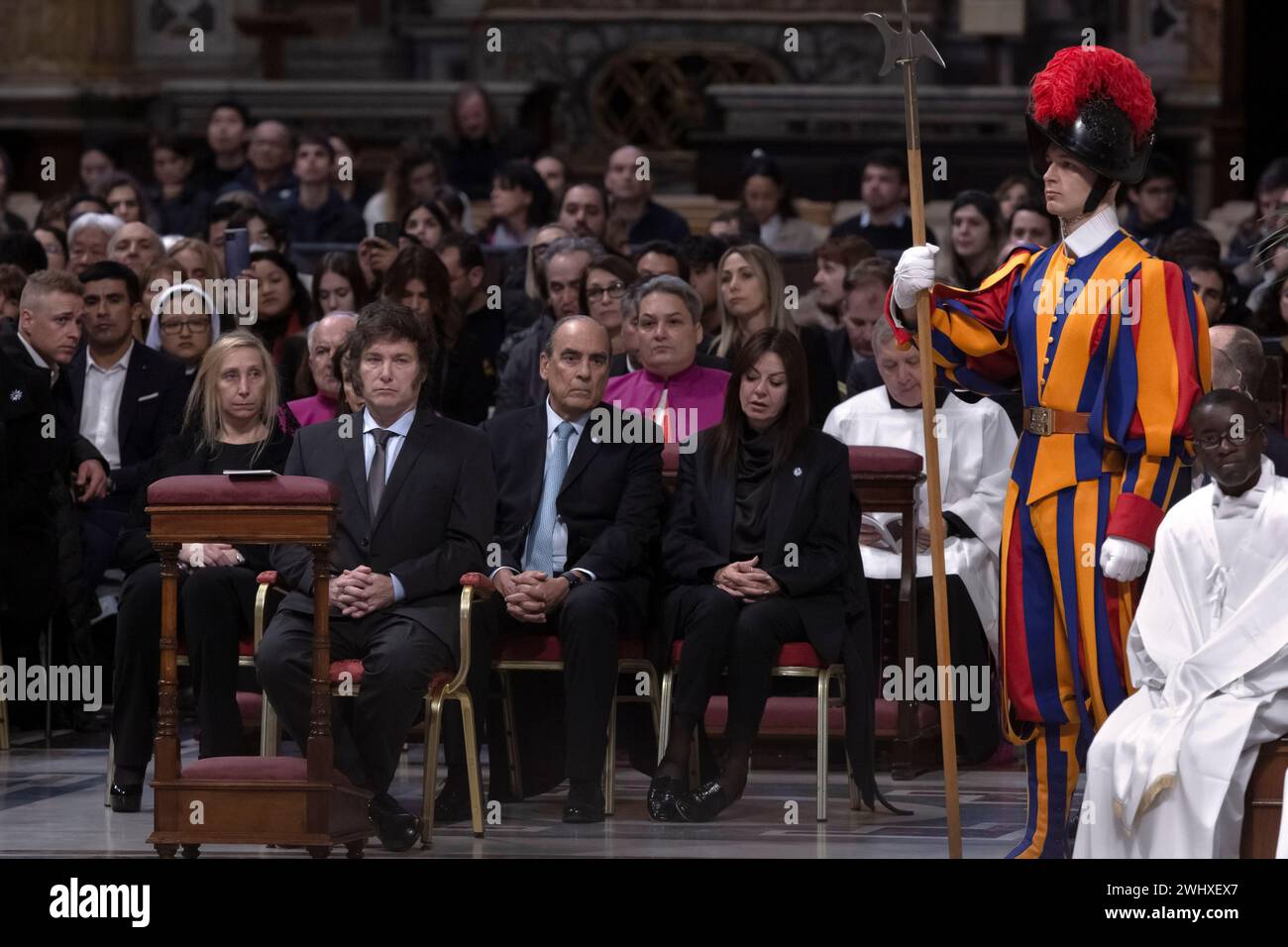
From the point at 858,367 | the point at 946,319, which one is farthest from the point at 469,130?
the point at 946,319

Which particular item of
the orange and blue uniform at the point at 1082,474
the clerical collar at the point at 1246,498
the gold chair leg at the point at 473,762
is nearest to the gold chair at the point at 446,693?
the gold chair leg at the point at 473,762

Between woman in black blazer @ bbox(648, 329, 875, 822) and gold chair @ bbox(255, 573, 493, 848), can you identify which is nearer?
gold chair @ bbox(255, 573, 493, 848)

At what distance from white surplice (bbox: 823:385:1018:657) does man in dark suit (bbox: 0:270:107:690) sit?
283cm

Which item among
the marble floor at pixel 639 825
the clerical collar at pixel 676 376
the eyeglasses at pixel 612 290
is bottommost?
the marble floor at pixel 639 825

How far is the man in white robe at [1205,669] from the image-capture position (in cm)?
612

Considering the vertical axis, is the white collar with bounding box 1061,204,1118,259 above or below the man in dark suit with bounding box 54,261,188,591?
above

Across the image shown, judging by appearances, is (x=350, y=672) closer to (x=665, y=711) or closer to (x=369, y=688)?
(x=369, y=688)

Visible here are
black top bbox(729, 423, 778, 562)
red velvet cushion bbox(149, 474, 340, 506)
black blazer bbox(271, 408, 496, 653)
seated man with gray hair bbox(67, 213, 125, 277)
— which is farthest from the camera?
seated man with gray hair bbox(67, 213, 125, 277)

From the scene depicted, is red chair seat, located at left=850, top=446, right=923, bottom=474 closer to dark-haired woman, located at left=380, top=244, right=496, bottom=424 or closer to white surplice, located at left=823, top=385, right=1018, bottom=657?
white surplice, located at left=823, top=385, right=1018, bottom=657

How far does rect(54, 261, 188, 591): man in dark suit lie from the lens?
9.29 meters

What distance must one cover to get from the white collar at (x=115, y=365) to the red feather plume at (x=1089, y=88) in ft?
13.9

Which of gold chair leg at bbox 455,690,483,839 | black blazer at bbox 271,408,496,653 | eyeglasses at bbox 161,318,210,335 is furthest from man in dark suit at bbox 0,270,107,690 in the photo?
gold chair leg at bbox 455,690,483,839

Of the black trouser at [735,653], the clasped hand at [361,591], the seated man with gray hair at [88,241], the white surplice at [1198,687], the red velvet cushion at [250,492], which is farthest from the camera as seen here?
the seated man with gray hair at [88,241]

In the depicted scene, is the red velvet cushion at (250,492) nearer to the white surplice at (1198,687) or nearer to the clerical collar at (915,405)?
the white surplice at (1198,687)
